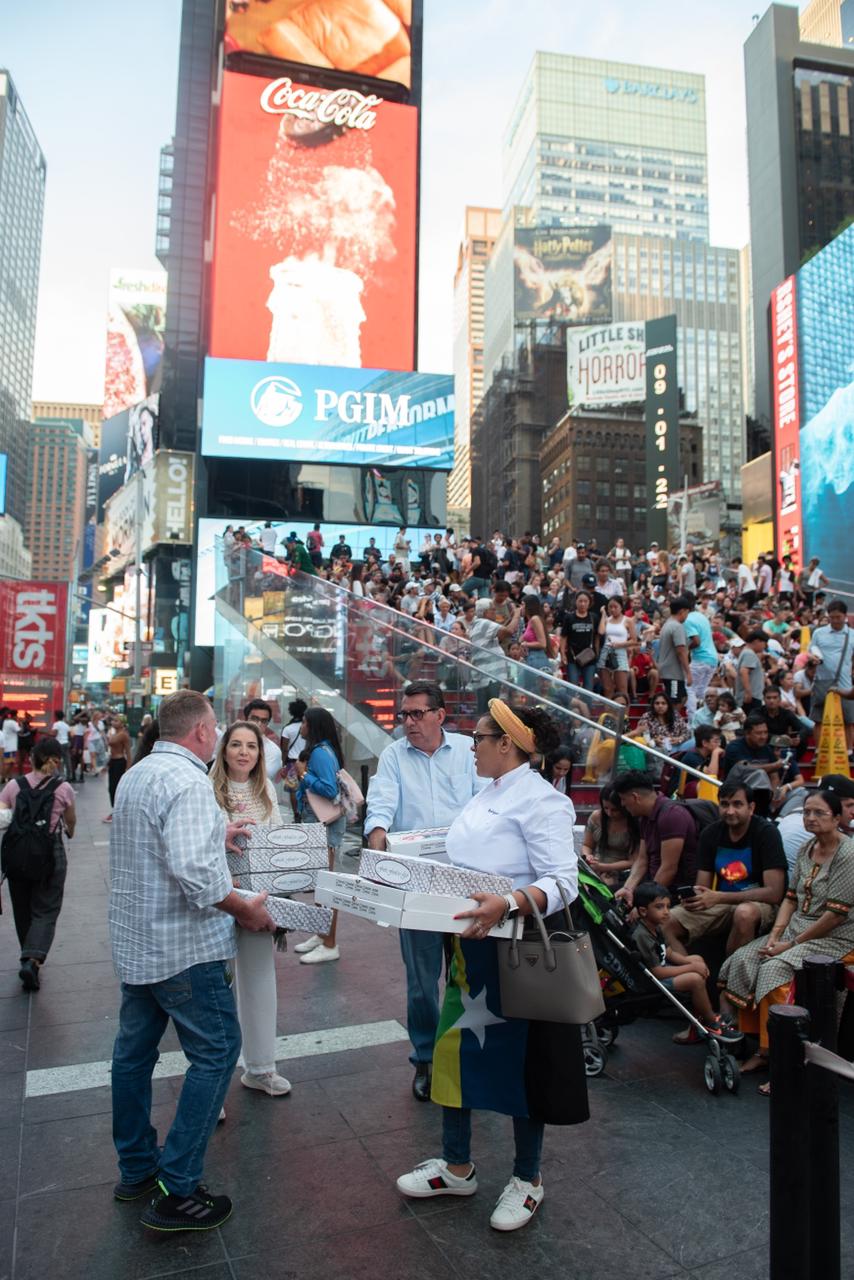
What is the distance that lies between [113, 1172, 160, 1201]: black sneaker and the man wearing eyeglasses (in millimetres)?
1248

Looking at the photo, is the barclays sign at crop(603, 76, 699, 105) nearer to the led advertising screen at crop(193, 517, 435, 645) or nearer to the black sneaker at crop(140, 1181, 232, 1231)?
the led advertising screen at crop(193, 517, 435, 645)

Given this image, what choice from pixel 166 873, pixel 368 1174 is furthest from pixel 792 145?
pixel 368 1174

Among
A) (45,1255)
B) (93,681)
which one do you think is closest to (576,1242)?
(45,1255)

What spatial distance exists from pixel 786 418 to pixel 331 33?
27.6 meters

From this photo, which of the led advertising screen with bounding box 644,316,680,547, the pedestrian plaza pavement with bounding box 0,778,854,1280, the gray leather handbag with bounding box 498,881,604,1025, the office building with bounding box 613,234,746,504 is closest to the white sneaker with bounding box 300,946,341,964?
the pedestrian plaza pavement with bounding box 0,778,854,1280

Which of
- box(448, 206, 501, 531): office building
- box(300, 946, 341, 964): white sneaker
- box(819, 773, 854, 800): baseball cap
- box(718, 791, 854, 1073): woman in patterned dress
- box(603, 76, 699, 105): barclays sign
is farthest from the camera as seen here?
box(448, 206, 501, 531): office building

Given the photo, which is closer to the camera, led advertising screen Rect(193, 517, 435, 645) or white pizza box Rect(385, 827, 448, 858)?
white pizza box Rect(385, 827, 448, 858)

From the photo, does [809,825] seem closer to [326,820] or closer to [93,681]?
[326,820]

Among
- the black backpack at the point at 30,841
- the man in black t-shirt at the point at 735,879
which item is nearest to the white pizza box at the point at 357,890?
the man in black t-shirt at the point at 735,879

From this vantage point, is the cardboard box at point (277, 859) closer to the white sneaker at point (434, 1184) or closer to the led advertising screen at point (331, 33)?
the white sneaker at point (434, 1184)

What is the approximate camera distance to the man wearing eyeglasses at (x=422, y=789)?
408cm

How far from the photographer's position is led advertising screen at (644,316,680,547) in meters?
65.1

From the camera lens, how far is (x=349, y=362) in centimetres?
3884

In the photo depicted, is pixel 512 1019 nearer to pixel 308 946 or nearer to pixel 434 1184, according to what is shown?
pixel 434 1184
